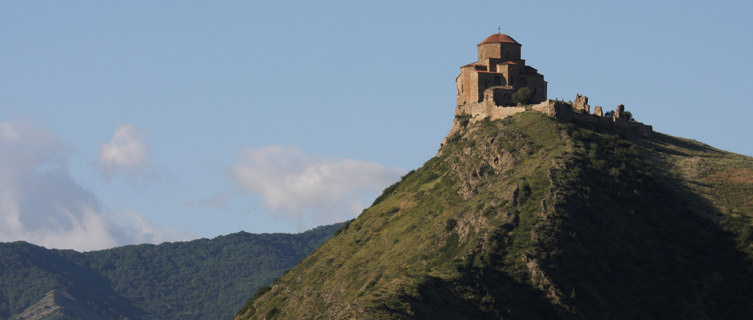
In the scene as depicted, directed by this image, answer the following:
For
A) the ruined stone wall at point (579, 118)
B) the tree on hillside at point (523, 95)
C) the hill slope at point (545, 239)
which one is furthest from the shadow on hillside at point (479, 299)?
the tree on hillside at point (523, 95)

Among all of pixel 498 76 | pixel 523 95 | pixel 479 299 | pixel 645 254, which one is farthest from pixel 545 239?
pixel 498 76

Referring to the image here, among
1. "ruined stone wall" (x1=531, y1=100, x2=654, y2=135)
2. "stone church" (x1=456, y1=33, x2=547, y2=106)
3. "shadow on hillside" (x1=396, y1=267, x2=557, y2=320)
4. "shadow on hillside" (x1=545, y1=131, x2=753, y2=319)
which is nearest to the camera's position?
"shadow on hillside" (x1=396, y1=267, x2=557, y2=320)

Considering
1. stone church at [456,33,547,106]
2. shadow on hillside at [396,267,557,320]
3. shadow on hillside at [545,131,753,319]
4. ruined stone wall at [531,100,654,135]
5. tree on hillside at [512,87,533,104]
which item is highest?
stone church at [456,33,547,106]

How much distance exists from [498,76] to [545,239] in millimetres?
35463

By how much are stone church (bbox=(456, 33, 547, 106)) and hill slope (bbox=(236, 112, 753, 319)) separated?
481 centimetres

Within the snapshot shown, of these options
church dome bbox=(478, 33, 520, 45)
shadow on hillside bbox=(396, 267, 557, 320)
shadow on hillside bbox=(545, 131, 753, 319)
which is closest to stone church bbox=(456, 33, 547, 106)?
church dome bbox=(478, 33, 520, 45)

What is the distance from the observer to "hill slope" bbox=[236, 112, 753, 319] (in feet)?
315

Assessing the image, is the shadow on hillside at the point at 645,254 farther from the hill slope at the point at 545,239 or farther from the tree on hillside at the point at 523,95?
the tree on hillside at the point at 523,95

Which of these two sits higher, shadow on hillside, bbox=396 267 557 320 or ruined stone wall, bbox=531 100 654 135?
ruined stone wall, bbox=531 100 654 135

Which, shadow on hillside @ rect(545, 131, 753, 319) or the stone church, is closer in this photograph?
shadow on hillside @ rect(545, 131, 753, 319)

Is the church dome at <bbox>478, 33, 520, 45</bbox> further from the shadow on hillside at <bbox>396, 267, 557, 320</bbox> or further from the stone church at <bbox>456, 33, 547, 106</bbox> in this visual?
the shadow on hillside at <bbox>396, 267, 557, 320</bbox>

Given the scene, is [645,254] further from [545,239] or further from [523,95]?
[523,95]

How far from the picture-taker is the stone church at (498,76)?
130m

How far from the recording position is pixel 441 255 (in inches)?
4067
